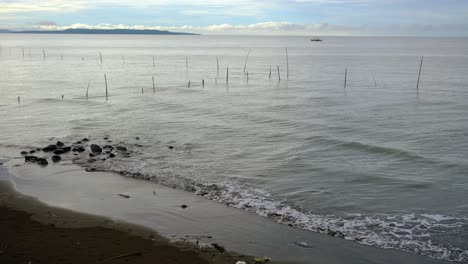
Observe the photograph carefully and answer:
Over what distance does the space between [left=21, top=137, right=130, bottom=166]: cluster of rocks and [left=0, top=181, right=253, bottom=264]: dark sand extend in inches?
245

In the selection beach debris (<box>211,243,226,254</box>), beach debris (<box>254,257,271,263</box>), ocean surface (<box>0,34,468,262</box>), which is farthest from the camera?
ocean surface (<box>0,34,468,262</box>)

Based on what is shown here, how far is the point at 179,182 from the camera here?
14.5 meters

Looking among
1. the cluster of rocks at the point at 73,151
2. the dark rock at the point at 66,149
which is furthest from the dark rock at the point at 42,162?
the dark rock at the point at 66,149

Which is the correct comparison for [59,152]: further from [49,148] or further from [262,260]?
[262,260]

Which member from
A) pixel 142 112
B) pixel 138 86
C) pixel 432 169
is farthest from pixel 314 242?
pixel 138 86

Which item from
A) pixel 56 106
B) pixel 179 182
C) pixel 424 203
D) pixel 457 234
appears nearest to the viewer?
pixel 457 234

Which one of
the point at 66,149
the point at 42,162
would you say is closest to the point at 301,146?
the point at 66,149

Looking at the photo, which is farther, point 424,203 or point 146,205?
point 424,203

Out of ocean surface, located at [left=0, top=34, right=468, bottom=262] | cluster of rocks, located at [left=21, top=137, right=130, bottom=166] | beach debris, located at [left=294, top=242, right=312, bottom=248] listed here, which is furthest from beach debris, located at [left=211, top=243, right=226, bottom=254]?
cluster of rocks, located at [left=21, top=137, right=130, bottom=166]

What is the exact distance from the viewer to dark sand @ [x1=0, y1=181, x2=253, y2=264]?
8.24 m

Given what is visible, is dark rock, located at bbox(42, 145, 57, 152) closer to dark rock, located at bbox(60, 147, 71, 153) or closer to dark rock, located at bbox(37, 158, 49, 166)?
dark rock, located at bbox(60, 147, 71, 153)

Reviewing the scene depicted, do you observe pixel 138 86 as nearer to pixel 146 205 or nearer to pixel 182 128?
pixel 182 128

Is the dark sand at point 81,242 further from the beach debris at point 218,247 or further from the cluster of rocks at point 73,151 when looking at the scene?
the cluster of rocks at point 73,151

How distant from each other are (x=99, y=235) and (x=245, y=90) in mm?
35202
